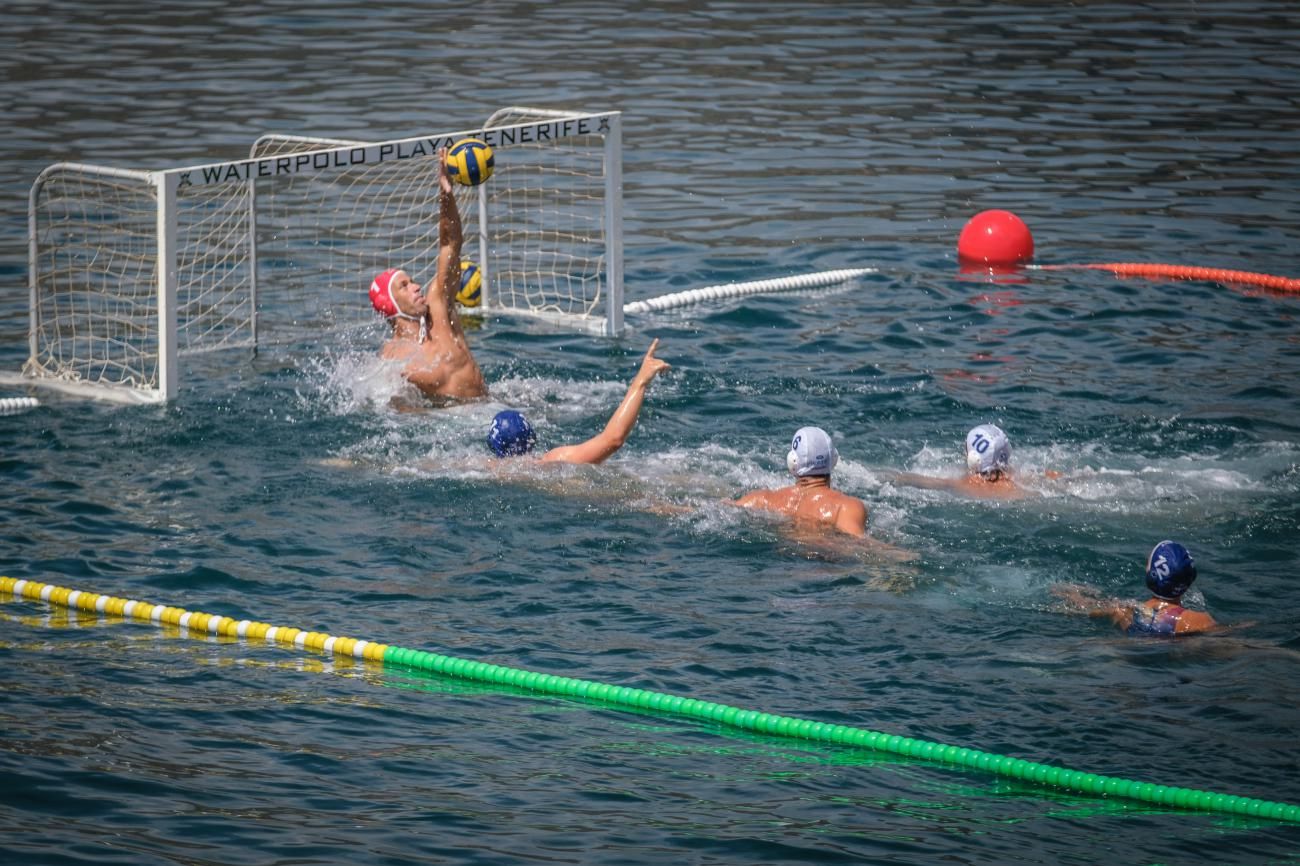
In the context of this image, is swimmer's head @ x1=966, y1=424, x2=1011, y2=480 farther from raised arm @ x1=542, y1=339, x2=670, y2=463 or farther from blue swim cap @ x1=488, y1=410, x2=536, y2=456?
blue swim cap @ x1=488, y1=410, x2=536, y2=456

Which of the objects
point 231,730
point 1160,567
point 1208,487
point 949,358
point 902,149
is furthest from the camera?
point 902,149

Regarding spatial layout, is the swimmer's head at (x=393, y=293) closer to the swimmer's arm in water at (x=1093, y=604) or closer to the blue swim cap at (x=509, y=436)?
the blue swim cap at (x=509, y=436)

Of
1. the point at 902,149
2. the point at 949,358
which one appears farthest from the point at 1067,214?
the point at 949,358

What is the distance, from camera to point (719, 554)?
9.29 m

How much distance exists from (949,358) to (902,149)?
807cm

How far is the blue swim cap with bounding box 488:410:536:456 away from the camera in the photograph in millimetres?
10227

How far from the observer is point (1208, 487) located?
1004cm

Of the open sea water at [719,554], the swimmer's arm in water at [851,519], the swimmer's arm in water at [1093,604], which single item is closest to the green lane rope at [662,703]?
the open sea water at [719,554]

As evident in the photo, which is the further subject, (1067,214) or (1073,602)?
(1067,214)

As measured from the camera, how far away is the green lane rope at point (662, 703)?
21.5ft

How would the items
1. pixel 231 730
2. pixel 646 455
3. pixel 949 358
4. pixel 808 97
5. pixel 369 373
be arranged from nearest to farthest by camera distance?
1. pixel 231 730
2. pixel 646 455
3. pixel 369 373
4. pixel 949 358
5. pixel 808 97

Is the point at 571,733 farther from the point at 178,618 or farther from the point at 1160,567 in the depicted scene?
the point at 1160,567

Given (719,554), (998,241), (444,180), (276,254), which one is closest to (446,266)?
(444,180)

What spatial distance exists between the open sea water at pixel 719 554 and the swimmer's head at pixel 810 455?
382 millimetres
